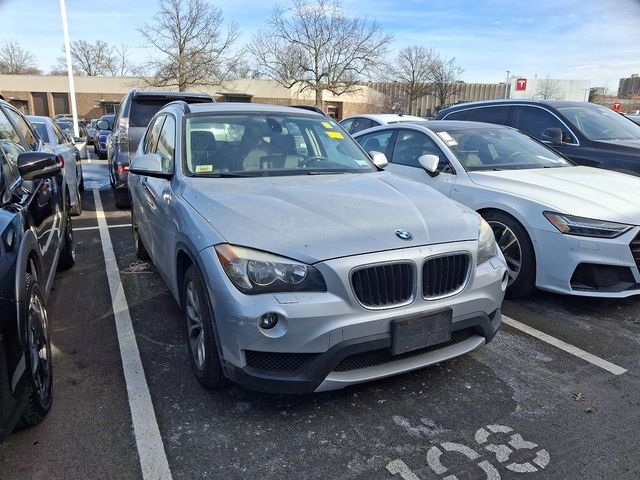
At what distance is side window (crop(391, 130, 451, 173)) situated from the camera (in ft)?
17.7

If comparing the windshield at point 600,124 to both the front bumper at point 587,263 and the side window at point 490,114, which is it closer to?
the side window at point 490,114

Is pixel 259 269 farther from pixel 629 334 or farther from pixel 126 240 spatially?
pixel 126 240

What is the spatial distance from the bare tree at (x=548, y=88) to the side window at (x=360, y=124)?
189 feet

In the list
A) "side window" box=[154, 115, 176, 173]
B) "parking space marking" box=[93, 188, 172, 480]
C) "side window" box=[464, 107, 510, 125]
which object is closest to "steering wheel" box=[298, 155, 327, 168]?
"side window" box=[154, 115, 176, 173]

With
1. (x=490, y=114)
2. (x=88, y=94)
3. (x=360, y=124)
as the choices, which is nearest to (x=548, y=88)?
(x=88, y=94)

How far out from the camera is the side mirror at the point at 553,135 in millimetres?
6818

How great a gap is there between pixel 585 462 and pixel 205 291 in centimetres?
212

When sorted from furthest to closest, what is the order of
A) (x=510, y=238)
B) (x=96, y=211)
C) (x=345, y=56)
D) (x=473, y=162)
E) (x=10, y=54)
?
(x=10, y=54)
(x=345, y=56)
(x=96, y=211)
(x=473, y=162)
(x=510, y=238)

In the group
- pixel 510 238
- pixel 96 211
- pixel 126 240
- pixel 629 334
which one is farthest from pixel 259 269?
pixel 96 211

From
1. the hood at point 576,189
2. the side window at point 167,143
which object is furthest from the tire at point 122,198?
the hood at point 576,189

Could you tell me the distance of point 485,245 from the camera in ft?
10.0

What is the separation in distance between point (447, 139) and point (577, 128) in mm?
2706

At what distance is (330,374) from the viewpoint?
254cm

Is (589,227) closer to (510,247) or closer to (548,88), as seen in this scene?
(510,247)
